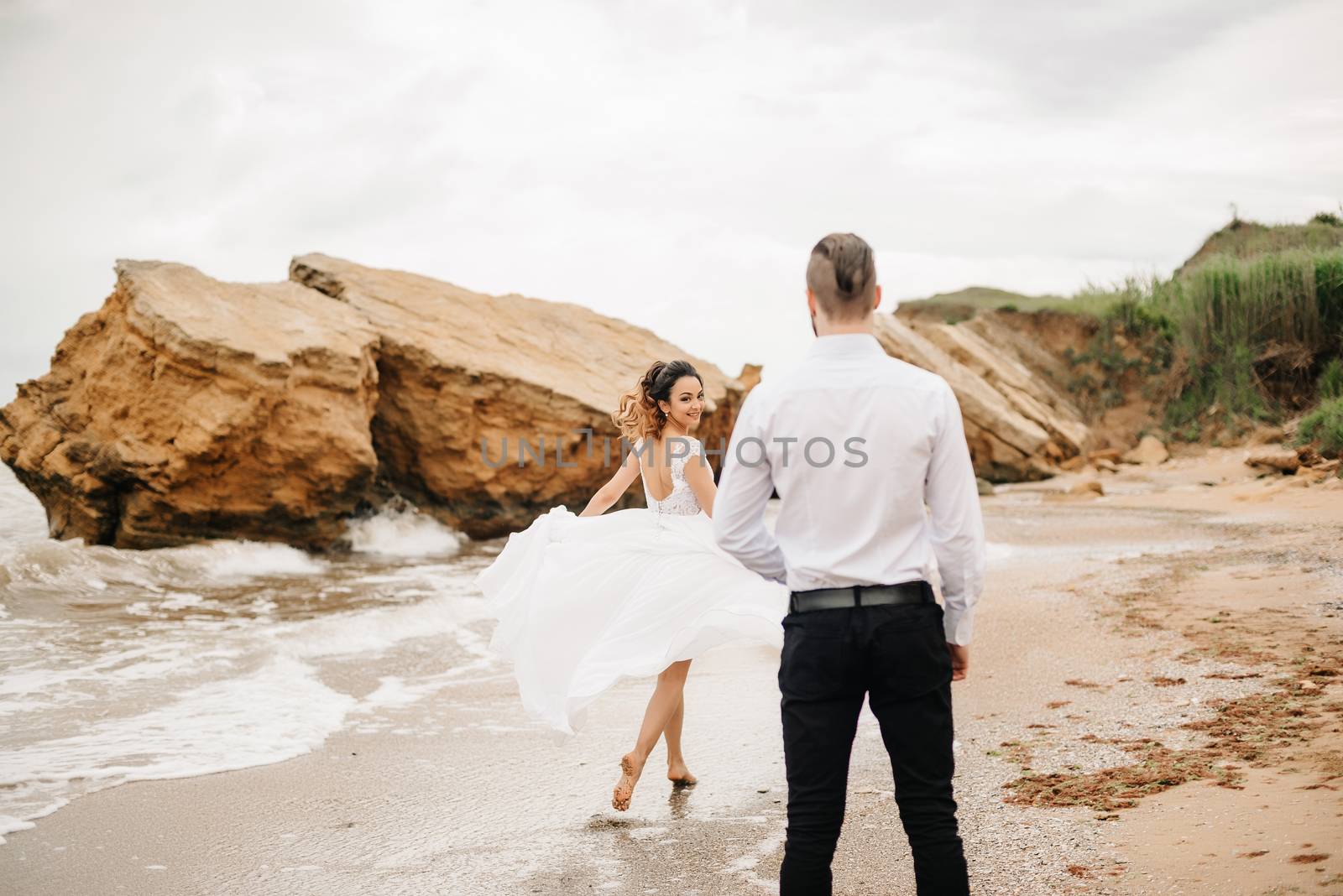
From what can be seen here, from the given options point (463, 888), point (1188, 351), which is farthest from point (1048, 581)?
point (1188, 351)

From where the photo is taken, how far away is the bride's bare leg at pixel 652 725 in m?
4.54

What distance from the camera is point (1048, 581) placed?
30.8 ft

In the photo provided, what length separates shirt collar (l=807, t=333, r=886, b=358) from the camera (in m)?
2.82

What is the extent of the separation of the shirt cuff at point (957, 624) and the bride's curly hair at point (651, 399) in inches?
94.9

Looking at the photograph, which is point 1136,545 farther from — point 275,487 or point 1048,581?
point 275,487

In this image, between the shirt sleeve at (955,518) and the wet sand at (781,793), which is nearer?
the shirt sleeve at (955,518)

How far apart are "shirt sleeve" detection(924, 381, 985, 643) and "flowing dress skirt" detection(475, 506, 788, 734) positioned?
1.47 metres

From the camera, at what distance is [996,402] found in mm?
22844

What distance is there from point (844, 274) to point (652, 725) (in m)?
2.45

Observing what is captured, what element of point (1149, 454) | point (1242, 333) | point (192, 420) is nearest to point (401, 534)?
point (192, 420)

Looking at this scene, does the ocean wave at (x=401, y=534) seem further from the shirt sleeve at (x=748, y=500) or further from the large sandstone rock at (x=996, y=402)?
the shirt sleeve at (x=748, y=500)

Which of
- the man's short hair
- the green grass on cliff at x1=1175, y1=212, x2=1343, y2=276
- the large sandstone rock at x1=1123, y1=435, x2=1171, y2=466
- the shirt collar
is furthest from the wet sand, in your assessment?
the green grass on cliff at x1=1175, y1=212, x2=1343, y2=276

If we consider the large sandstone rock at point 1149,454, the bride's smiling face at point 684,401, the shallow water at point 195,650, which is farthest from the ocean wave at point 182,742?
the large sandstone rock at point 1149,454

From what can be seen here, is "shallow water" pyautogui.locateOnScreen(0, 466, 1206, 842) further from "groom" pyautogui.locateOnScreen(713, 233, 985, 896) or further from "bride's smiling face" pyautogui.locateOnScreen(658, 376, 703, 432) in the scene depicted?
"groom" pyautogui.locateOnScreen(713, 233, 985, 896)
